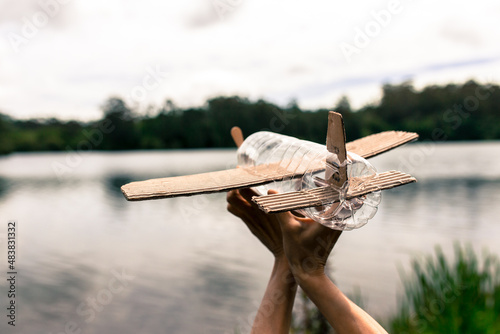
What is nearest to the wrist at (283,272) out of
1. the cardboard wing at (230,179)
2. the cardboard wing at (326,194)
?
the cardboard wing at (230,179)

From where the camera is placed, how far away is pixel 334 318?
1503 mm

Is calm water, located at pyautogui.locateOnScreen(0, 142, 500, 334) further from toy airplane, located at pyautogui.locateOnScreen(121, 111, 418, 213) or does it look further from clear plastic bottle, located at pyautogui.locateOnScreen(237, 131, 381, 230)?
toy airplane, located at pyautogui.locateOnScreen(121, 111, 418, 213)

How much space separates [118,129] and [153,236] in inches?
615

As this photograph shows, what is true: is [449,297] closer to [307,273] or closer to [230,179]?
[307,273]

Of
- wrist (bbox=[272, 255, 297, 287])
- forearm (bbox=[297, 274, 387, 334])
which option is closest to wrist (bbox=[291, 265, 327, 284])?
forearm (bbox=[297, 274, 387, 334])

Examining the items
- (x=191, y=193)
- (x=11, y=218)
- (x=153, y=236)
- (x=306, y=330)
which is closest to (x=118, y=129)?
Answer: (x=11, y=218)

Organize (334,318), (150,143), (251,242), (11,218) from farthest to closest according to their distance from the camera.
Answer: (150,143), (11,218), (251,242), (334,318)

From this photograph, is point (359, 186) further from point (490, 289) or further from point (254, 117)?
point (254, 117)

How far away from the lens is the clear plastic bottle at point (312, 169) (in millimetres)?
1397

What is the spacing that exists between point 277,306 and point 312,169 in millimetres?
A: 605

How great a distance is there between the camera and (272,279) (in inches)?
69.8

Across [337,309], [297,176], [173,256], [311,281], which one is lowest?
Answer: [337,309]

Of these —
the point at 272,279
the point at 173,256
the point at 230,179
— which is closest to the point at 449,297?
the point at 272,279

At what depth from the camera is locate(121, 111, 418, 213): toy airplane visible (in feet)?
4.09
